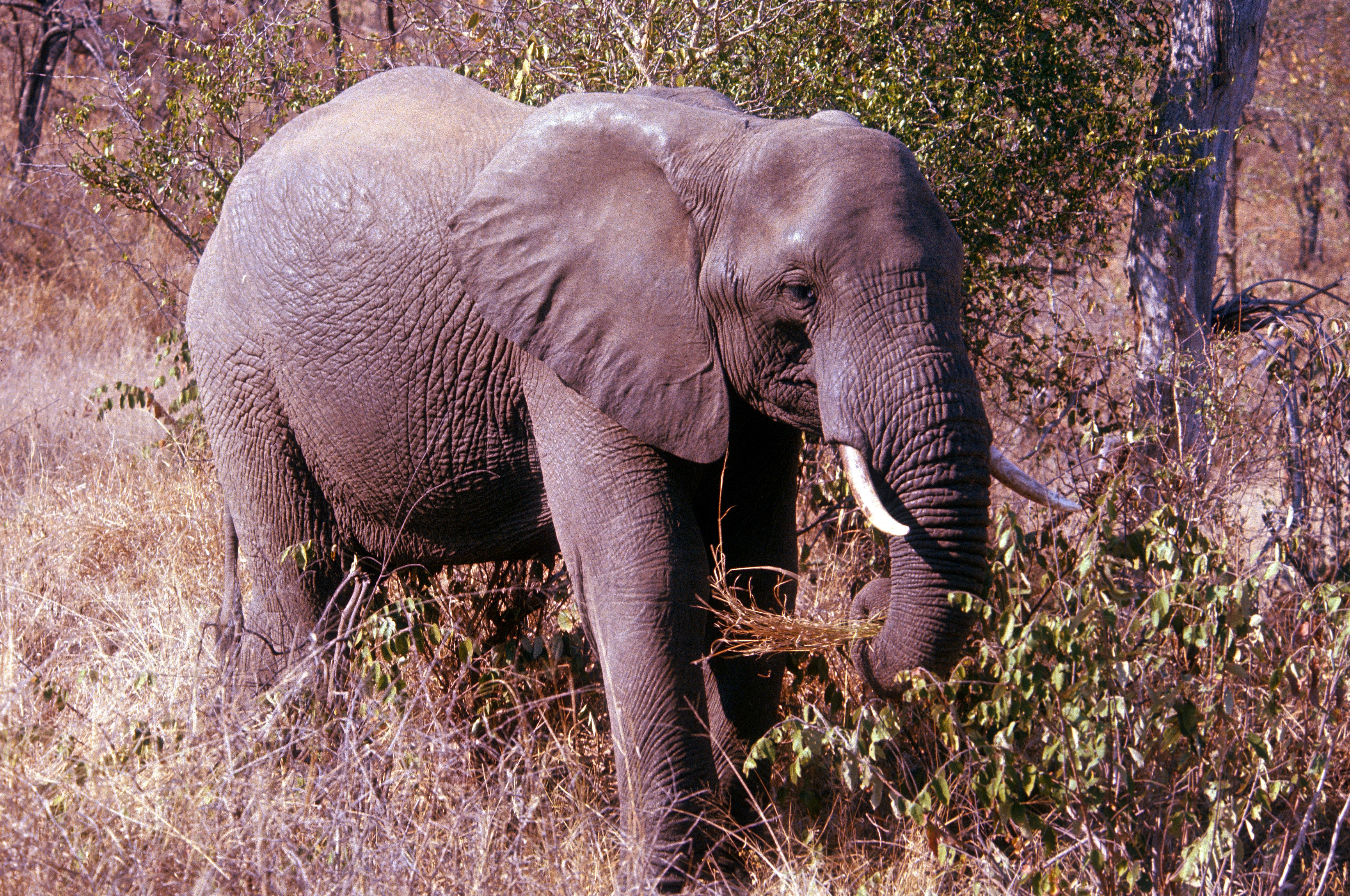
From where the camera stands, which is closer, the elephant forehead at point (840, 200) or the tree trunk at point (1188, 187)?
the elephant forehead at point (840, 200)

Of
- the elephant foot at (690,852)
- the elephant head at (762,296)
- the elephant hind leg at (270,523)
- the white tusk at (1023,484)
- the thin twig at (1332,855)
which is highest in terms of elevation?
the elephant head at (762,296)

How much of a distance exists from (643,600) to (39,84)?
1152 centimetres

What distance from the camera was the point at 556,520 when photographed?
367cm

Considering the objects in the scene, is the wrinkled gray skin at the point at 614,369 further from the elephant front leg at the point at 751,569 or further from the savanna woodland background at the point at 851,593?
the savanna woodland background at the point at 851,593

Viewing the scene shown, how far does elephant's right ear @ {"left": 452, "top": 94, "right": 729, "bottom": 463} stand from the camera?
136 inches

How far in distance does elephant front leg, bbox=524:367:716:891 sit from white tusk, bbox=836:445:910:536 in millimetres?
560

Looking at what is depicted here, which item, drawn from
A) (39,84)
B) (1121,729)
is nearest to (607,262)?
(1121,729)

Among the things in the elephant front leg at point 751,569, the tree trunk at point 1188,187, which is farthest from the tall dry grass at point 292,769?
the tree trunk at point 1188,187

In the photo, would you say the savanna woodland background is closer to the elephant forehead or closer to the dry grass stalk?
the dry grass stalk

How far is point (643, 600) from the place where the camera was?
3.48 metres

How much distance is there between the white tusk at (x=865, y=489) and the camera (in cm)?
309

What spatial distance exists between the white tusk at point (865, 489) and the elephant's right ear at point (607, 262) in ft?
1.25

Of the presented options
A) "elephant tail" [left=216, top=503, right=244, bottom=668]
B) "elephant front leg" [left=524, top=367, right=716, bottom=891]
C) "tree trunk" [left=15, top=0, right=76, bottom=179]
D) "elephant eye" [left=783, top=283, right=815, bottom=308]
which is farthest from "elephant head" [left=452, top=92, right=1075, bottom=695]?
"tree trunk" [left=15, top=0, right=76, bottom=179]

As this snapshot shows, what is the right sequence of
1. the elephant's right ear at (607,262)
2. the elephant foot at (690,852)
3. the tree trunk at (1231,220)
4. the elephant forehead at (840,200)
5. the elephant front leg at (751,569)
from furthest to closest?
the tree trunk at (1231,220)
the elephant front leg at (751,569)
the elephant foot at (690,852)
the elephant's right ear at (607,262)
the elephant forehead at (840,200)
